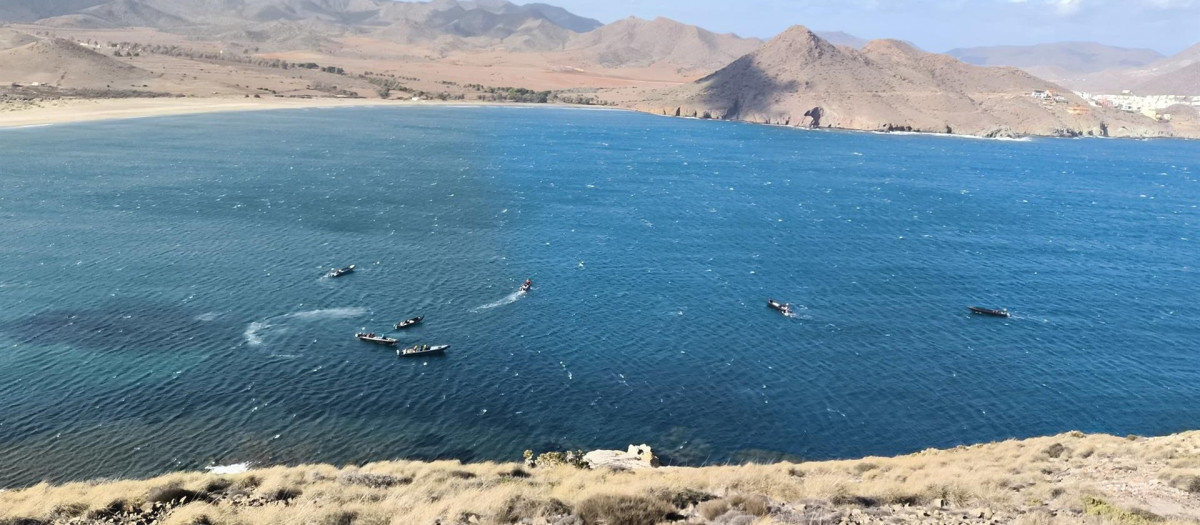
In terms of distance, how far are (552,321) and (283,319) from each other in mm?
23972

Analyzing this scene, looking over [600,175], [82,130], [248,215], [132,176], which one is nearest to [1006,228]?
[600,175]

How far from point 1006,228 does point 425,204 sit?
9166 centimetres

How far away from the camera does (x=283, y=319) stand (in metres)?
63.9

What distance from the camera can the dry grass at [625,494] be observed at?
84.5ft

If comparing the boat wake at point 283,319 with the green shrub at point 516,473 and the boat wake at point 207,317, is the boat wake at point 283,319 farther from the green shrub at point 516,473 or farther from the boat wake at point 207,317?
the green shrub at point 516,473

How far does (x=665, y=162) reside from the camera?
573 feet

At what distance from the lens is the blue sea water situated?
159 ft

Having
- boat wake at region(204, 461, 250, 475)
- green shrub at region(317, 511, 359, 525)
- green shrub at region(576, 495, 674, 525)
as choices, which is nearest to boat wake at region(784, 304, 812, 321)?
green shrub at region(576, 495, 674, 525)

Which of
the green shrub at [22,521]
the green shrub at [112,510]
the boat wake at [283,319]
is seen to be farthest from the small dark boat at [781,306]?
the green shrub at [22,521]

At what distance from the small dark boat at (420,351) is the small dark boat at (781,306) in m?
32.8

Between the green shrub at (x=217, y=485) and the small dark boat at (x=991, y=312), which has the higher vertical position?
the small dark boat at (x=991, y=312)

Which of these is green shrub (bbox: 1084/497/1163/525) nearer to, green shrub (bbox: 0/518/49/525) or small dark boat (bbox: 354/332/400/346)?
green shrub (bbox: 0/518/49/525)

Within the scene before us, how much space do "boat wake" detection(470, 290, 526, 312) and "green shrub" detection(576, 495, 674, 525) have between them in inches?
1740

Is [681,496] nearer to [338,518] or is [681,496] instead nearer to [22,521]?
[338,518]
